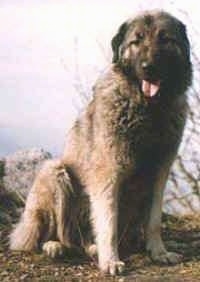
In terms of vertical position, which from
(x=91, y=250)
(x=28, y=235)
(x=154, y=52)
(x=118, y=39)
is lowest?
(x=91, y=250)

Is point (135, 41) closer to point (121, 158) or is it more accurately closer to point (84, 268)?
point (121, 158)

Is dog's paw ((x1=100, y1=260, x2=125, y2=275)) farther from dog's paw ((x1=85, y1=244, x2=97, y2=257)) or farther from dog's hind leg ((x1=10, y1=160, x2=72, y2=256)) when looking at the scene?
dog's hind leg ((x1=10, y1=160, x2=72, y2=256))

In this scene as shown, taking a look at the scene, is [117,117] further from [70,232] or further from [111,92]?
[70,232]

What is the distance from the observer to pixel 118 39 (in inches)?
266

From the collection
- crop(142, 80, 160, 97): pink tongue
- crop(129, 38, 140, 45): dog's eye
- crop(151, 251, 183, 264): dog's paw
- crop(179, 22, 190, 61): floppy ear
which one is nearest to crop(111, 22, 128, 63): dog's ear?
crop(129, 38, 140, 45): dog's eye

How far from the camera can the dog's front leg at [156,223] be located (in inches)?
271

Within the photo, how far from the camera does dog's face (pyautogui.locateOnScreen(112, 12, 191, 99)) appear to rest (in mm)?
6418

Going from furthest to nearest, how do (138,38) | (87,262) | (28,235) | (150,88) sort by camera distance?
(28,235)
(87,262)
(150,88)
(138,38)

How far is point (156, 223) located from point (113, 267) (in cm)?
77

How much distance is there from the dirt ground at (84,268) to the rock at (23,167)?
178 centimetres

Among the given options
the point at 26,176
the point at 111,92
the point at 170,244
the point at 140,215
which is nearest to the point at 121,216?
the point at 140,215

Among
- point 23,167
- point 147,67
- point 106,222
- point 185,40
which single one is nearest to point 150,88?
point 147,67

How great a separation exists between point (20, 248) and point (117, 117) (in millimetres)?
1520

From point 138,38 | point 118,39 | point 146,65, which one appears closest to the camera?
point 146,65
